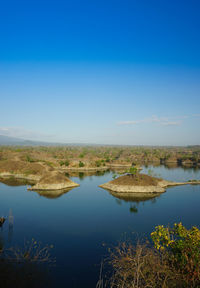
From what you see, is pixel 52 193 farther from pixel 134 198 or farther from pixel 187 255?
pixel 187 255

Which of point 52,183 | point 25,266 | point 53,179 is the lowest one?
point 25,266

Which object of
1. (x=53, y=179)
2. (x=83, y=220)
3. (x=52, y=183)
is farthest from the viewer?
(x=53, y=179)

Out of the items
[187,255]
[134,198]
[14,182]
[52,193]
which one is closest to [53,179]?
[52,193]

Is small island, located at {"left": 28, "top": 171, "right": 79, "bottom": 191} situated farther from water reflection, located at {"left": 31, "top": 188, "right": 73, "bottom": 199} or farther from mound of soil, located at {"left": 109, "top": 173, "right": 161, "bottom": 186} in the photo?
mound of soil, located at {"left": 109, "top": 173, "right": 161, "bottom": 186}

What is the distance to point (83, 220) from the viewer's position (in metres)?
29.0

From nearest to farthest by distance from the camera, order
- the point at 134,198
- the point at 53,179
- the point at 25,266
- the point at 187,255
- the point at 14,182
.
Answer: the point at 187,255 → the point at 25,266 → the point at 134,198 → the point at 53,179 → the point at 14,182

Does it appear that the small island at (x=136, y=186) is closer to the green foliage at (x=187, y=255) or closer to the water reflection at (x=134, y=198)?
the water reflection at (x=134, y=198)

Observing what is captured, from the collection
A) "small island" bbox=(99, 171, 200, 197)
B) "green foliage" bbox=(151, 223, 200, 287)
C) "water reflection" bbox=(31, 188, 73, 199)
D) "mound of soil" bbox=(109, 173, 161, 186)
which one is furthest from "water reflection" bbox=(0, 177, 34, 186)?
"green foliage" bbox=(151, 223, 200, 287)

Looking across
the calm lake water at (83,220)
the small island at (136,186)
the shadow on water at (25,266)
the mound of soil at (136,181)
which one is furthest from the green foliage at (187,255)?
the mound of soil at (136,181)

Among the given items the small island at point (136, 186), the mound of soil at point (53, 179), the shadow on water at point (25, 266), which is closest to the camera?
the shadow on water at point (25, 266)

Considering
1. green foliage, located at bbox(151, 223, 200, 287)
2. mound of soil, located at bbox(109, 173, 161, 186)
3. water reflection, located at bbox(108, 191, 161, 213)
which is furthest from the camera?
mound of soil, located at bbox(109, 173, 161, 186)

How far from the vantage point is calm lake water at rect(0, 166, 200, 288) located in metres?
18.5

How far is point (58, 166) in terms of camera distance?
3196 inches

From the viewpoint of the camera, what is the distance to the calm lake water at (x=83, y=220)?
18531mm
